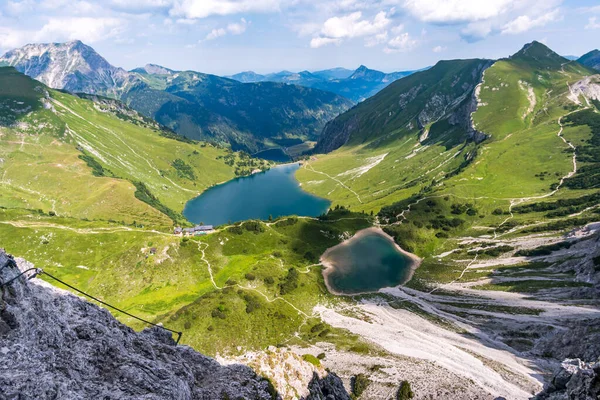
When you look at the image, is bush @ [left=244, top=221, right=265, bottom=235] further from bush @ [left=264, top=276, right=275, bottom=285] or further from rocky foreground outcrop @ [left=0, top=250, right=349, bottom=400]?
rocky foreground outcrop @ [left=0, top=250, right=349, bottom=400]

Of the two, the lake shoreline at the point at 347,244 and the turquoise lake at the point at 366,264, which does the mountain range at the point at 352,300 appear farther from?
the turquoise lake at the point at 366,264

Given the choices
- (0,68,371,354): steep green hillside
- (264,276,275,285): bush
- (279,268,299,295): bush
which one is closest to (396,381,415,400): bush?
(0,68,371,354): steep green hillside

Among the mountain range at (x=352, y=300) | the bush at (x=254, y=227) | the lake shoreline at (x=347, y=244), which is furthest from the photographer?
the bush at (x=254, y=227)

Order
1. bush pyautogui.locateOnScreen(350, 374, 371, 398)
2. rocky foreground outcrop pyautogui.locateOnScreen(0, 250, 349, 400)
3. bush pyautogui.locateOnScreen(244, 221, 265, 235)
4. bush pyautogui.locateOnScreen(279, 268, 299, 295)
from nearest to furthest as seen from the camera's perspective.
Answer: rocky foreground outcrop pyautogui.locateOnScreen(0, 250, 349, 400)
bush pyautogui.locateOnScreen(350, 374, 371, 398)
bush pyautogui.locateOnScreen(279, 268, 299, 295)
bush pyautogui.locateOnScreen(244, 221, 265, 235)

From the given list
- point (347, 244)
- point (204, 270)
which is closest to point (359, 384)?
point (204, 270)

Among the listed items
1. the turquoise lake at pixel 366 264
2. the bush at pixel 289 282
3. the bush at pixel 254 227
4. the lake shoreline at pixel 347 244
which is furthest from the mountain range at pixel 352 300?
the turquoise lake at pixel 366 264

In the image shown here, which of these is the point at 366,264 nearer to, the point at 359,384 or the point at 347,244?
the point at 347,244

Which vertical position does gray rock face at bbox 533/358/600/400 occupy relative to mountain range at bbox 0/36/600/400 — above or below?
above
